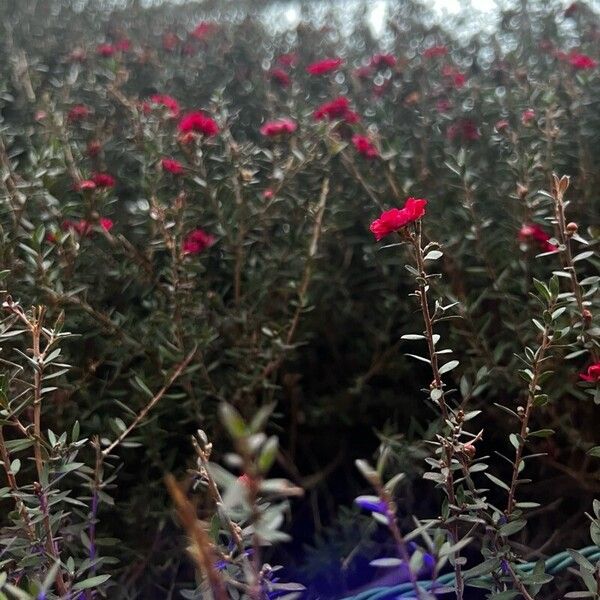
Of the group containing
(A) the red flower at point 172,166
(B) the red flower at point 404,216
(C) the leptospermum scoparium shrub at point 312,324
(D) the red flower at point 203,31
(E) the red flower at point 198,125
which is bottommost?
(C) the leptospermum scoparium shrub at point 312,324

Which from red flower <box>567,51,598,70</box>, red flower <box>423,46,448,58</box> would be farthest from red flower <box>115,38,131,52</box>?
red flower <box>567,51,598,70</box>

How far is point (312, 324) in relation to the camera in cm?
160

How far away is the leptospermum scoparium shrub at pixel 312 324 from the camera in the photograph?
92 cm

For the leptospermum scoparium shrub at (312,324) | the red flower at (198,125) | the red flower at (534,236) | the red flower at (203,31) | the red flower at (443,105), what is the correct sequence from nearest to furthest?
1. the leptospermum scoparium shrub at (312,324)
2. the red flower at (534,236)
3. the red flower at (198,125)
4. the red flower at (443,105)
5. the red flower at (203,31)

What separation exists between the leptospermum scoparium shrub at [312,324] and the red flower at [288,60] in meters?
0.36

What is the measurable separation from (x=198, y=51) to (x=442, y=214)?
57.7 inches

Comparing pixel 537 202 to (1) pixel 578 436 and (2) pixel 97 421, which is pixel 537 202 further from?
(2) pixel 97 421

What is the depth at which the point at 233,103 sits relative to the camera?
7.69 feet

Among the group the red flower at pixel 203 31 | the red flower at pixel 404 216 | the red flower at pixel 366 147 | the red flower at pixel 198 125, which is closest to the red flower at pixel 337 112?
the red flower at pixel 366 147

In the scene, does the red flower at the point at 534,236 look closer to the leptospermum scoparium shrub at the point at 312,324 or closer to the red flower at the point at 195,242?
the leptospermum scoparium shrub at the point at 312,324

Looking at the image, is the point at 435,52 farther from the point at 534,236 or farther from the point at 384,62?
the point at 534,236

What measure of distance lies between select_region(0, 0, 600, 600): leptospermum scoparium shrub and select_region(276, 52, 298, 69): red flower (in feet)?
1.17

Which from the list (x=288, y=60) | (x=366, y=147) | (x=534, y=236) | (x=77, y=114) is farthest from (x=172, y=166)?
(x=288, y=60)

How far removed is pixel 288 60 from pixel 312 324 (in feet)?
3.93
